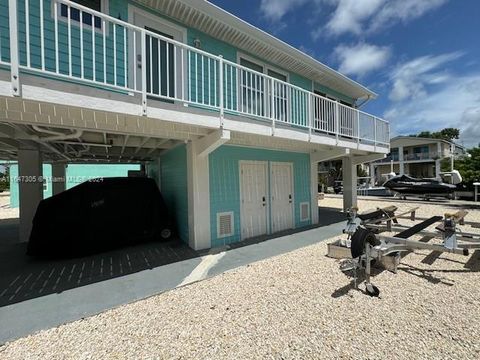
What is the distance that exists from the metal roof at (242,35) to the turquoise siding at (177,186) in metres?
3.19

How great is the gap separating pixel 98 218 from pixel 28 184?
2.95 metres

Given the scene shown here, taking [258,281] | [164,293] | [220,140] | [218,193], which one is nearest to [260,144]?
[218,193]

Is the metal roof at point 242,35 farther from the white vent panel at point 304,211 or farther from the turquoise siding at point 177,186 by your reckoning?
the white vent panel at point 304,211

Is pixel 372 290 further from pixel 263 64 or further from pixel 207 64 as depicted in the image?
pixel 263 64

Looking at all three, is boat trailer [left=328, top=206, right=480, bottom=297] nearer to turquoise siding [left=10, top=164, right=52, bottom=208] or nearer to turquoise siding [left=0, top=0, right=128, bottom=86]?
turquoise siding [left=0, top=0, right=128, bottom=86]

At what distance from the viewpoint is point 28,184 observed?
22.7 ft

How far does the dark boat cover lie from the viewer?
16.6 m

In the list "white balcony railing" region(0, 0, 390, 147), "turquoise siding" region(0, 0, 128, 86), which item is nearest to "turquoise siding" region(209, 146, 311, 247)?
"white balcony railing" region(0, 0, 390, 147)

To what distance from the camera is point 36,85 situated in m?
2.93

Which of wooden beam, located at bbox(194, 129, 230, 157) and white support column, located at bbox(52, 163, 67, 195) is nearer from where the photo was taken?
wooden beam, located at bbox(194, 129, 230, 157)

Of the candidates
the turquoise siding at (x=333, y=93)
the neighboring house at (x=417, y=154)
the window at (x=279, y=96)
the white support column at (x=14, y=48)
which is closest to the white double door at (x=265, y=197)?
the window at (x=279, y=96)

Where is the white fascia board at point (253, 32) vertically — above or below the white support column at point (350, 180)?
above

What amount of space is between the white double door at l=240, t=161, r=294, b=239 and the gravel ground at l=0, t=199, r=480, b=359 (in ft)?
9.67

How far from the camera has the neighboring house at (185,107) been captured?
11.5 ft
